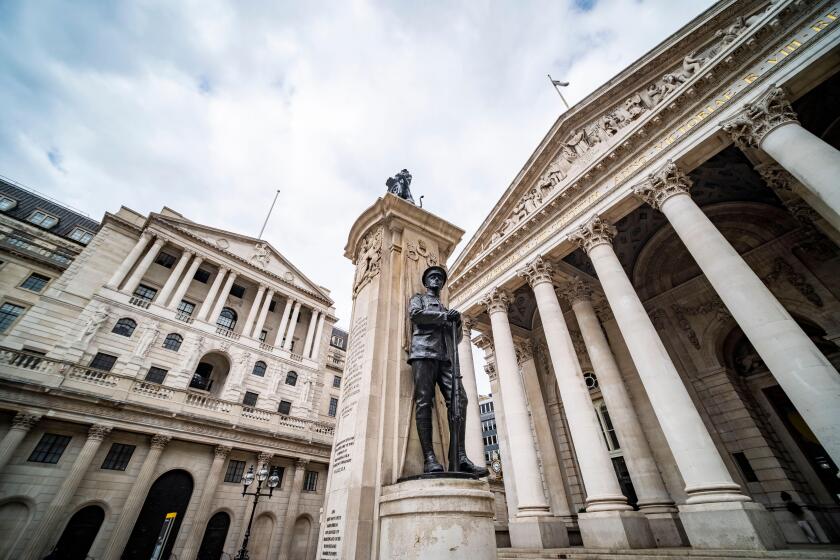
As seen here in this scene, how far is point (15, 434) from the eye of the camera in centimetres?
1550

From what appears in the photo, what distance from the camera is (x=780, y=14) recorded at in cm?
931

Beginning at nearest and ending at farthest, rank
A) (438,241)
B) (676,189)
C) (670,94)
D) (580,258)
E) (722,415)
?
(438,241)
(676,189)
(670,94)
(722,415)
(580,258)

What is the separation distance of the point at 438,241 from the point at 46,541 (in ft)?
71.5

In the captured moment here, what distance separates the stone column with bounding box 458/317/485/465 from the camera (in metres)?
13.2

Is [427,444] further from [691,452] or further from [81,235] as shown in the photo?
[81,235]

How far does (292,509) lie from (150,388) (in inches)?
446

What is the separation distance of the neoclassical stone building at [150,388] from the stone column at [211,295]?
0.13 metres

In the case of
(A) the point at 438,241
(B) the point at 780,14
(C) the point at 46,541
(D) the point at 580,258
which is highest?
(B) the point at 780,14

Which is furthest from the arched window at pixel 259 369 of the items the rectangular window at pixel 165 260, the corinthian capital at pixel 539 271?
the corinthian capital at pixel 539 271

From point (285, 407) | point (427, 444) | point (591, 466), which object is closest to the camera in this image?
point (427, 444)

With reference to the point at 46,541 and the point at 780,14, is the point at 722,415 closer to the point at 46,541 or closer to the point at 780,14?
the point at 780,14

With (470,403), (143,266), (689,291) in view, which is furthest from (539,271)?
(143,266)

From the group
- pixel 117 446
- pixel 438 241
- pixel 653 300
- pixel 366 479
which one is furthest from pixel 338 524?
pixel 117 446

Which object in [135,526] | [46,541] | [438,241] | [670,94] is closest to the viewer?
[438,241]
